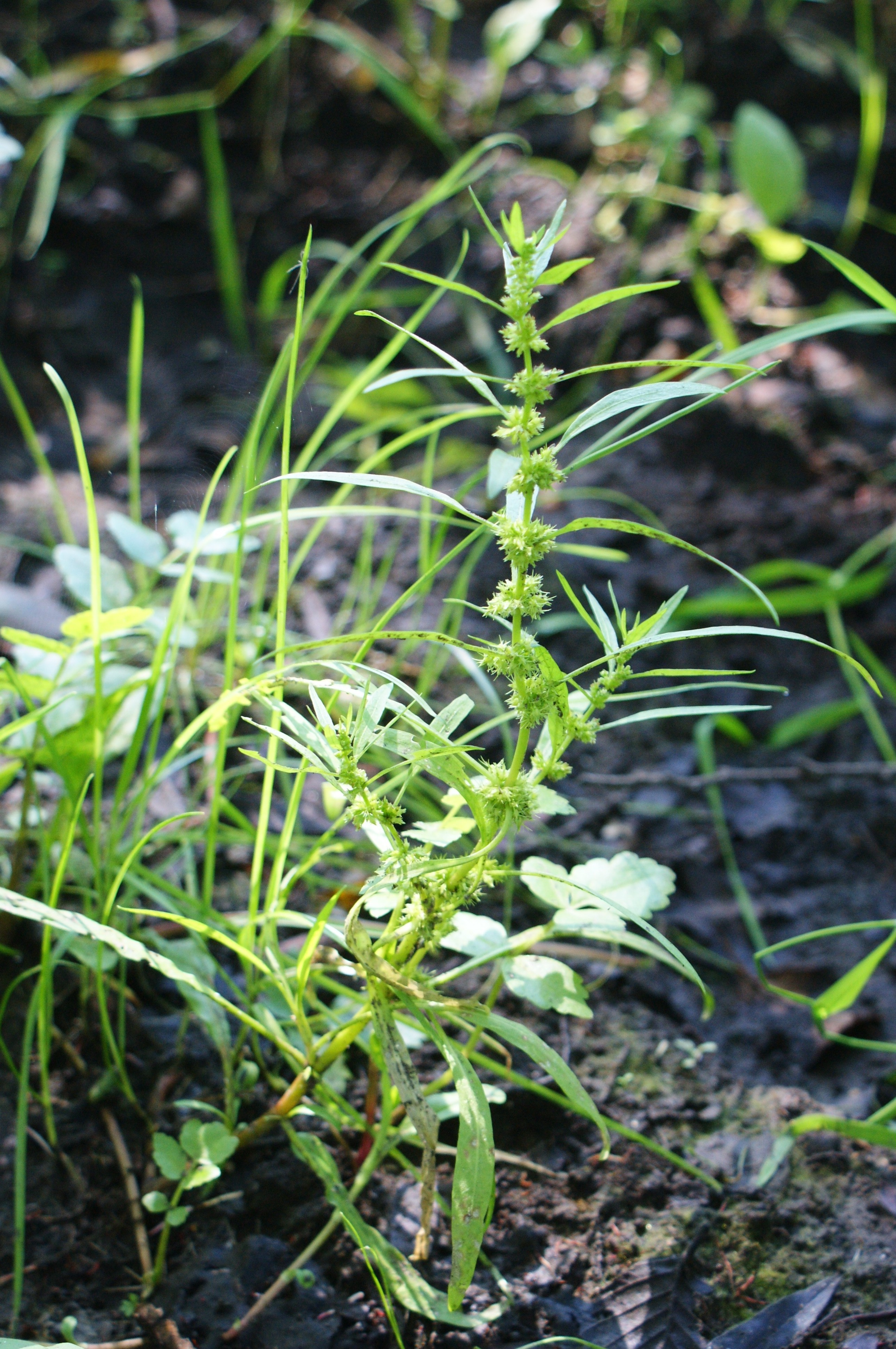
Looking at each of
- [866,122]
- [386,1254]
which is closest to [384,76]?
[866,122]

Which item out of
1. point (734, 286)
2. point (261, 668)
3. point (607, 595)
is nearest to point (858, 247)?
point (734, 286)

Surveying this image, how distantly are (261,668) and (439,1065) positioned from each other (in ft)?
1.57

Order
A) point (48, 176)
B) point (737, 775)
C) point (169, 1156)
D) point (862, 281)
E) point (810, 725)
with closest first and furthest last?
point (169, 1156), point (862, 281), point (737, 775), point (810, 725), point (48, 176)

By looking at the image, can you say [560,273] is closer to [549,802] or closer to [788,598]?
[549,802]

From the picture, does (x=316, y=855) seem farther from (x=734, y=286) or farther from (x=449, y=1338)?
(x=734, y=286)

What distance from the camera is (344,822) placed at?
668 millimetres

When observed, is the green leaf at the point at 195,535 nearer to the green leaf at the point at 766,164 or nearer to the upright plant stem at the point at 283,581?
the upright plant stem at the point at 283,581

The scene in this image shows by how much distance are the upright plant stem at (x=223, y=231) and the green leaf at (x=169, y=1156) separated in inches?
63.1

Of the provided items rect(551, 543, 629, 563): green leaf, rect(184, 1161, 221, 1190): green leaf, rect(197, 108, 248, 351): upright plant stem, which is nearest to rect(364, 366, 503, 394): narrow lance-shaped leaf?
rect(551, 543, 629, 563): green leaf

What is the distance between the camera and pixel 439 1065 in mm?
999

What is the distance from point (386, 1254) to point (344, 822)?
1.38ft

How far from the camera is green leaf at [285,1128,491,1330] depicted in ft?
2.48

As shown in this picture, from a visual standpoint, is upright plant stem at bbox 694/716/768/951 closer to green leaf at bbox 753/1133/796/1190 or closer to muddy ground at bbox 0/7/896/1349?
muddy ground at bbox 0/7/896/1349

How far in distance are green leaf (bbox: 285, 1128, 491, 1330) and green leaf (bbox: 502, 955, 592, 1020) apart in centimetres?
22
